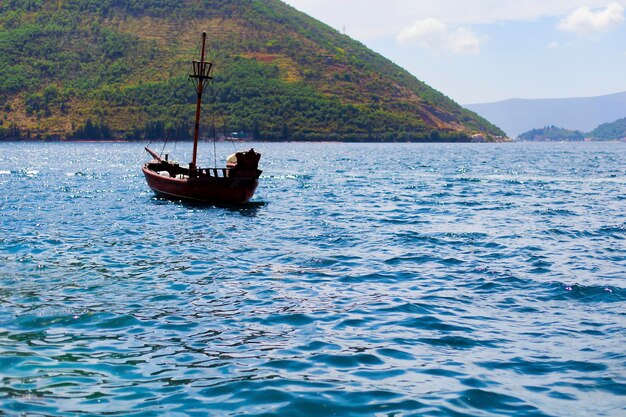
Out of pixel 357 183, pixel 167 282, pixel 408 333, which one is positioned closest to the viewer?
pixel 408 333

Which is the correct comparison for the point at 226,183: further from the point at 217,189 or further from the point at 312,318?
the point at 312,318

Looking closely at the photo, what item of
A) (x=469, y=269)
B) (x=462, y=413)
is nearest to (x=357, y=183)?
(x=469, y=269)

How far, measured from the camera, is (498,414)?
811cm

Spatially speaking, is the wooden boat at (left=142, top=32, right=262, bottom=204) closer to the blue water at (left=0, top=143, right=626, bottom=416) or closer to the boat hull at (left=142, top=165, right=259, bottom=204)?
the boat hull at (left=142, top=165, right=259, bottom=204)

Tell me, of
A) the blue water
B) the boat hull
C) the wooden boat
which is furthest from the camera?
the boat hull

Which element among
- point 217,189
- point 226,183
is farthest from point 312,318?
point 217,189

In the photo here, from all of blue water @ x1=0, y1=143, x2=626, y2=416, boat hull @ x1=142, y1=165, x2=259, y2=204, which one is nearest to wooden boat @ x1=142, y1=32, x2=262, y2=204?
boat hull @ x1=142, y1=165, x2=259, y2=204

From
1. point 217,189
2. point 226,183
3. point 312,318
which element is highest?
point 226,183

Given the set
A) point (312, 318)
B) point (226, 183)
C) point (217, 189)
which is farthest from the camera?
point (217, 189)

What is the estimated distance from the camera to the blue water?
338 inches

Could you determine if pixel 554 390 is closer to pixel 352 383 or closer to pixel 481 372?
pixel 481 372

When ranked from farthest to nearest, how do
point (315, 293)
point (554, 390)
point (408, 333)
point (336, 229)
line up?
1. point (336, 229)
2. point (315, 293)
3. point (408, 333)
4. point (554, 390)

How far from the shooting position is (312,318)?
1242 centimetres

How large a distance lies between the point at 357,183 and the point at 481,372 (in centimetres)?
4420
